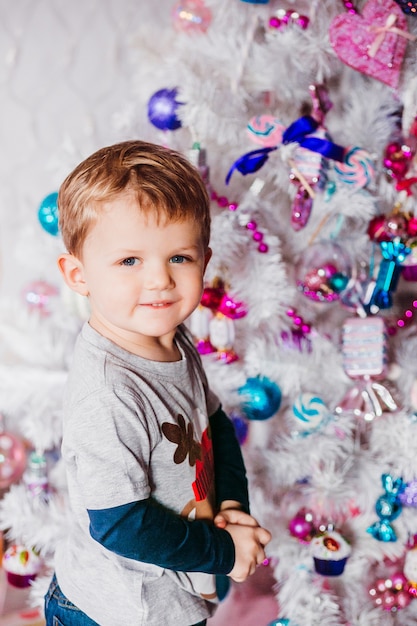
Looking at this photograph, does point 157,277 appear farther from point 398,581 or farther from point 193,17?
point 398,581

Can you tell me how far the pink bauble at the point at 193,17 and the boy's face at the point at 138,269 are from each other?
0.59 m

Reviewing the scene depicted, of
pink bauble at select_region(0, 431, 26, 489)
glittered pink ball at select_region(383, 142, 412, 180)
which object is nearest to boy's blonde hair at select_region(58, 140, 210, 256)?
glittered pink ball at select_region(383, 142, 412, 180)

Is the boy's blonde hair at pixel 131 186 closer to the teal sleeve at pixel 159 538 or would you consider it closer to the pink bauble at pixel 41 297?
the teal sleeve at pixel 159 538

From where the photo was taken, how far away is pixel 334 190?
1.15 m

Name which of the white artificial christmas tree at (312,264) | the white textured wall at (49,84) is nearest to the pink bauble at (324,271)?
the white artificial christmas tree at (312,264)

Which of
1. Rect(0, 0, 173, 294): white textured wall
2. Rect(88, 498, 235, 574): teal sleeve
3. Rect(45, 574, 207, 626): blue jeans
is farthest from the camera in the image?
Rect(0, 0, 173, 294): white textured wall

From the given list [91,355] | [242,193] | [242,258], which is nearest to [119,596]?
[91,355]

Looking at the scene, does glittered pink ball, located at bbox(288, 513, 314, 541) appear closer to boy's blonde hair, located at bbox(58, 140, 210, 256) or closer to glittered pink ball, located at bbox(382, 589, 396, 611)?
glittered pink ball, located at bbox(382, 589, 396, 611)

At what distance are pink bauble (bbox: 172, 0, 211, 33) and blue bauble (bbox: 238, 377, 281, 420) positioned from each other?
60 cm

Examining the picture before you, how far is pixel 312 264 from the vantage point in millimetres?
1145

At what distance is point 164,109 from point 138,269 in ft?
1.62

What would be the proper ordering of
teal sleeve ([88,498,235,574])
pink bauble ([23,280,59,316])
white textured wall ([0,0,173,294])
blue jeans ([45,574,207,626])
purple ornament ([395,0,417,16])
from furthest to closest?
1. white textured wall ([0,0,173,294])
2. pink bauble ([23,280,59,316])
3. purple ornament ([395,0,417,16])
4. blue jeans ([45,574,207,626])
5. teal sleeve ([88,498,235,574])

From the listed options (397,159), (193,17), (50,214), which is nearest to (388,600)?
(397,159)

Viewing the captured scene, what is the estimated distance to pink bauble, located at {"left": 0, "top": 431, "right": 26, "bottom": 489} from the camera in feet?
4.70
